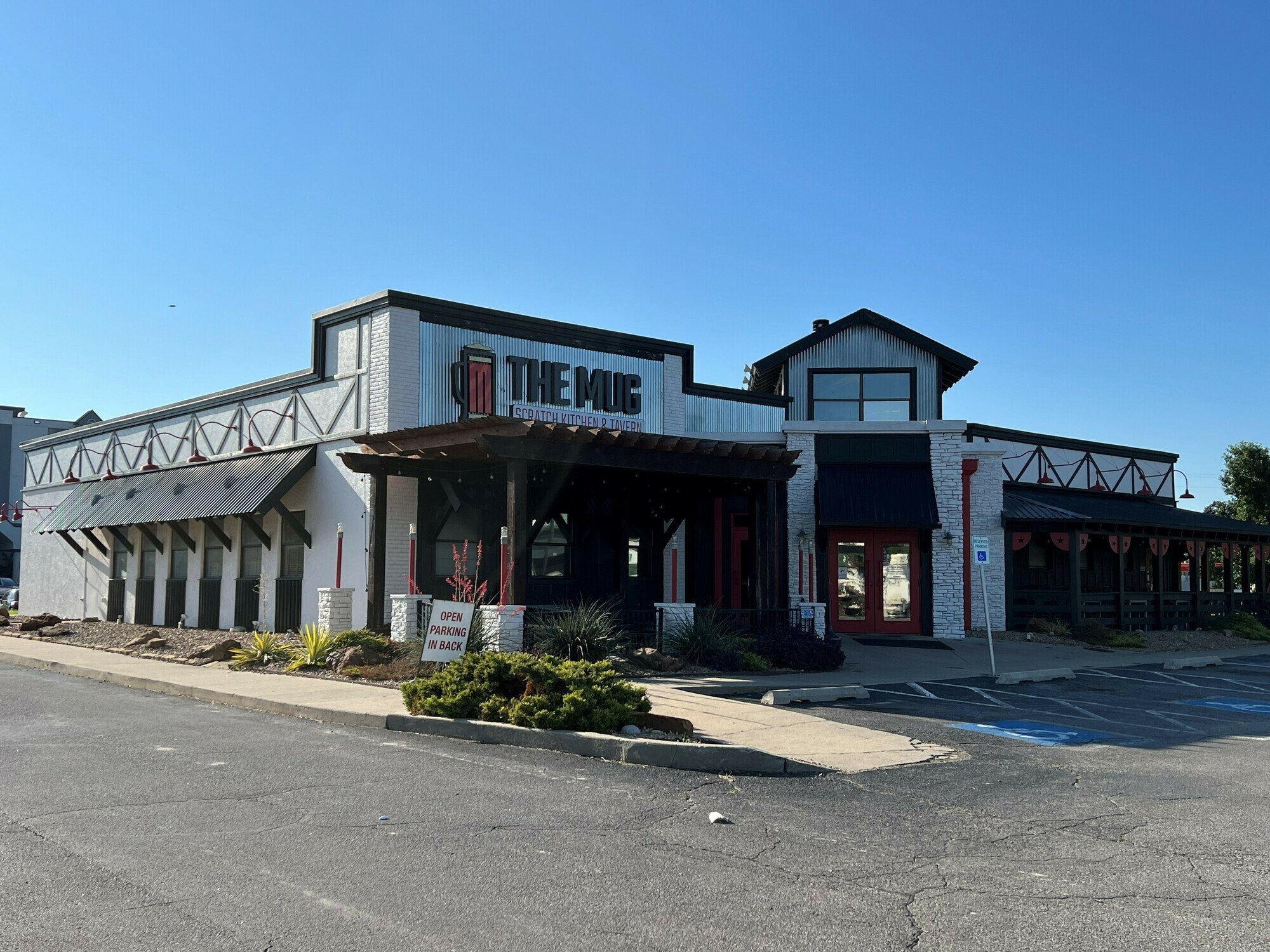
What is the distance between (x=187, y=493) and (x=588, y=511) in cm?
1004

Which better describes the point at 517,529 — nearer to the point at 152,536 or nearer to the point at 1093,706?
the point at 1093,706

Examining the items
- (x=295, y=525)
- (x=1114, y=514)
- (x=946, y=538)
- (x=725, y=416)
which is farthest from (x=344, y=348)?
(x=1114, y=514)

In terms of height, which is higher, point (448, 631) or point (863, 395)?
point (863, 395)

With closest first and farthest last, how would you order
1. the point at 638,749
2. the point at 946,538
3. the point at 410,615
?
the point at 638,749
the point at 410,615
the point at 946,538

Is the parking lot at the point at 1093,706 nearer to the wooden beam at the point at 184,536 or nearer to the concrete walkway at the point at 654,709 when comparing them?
the concrete walkway at the point at 654,709

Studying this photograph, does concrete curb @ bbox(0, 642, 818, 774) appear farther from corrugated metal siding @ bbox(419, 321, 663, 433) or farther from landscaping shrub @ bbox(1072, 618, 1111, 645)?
landscaping shrub @ bbox(1072, 618, 1111, 645)

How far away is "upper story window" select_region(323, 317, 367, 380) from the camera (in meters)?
21.9

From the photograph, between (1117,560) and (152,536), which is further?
(1117,560)

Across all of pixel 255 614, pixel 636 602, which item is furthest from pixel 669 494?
pixel 255 614

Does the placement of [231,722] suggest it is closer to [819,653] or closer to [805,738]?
[805,738]

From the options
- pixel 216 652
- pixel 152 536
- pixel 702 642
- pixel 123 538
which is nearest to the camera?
pixel 702 642

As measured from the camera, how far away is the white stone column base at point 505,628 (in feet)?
51.5

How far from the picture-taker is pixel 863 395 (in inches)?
1171

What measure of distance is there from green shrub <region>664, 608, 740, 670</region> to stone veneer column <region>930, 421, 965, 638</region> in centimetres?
872
